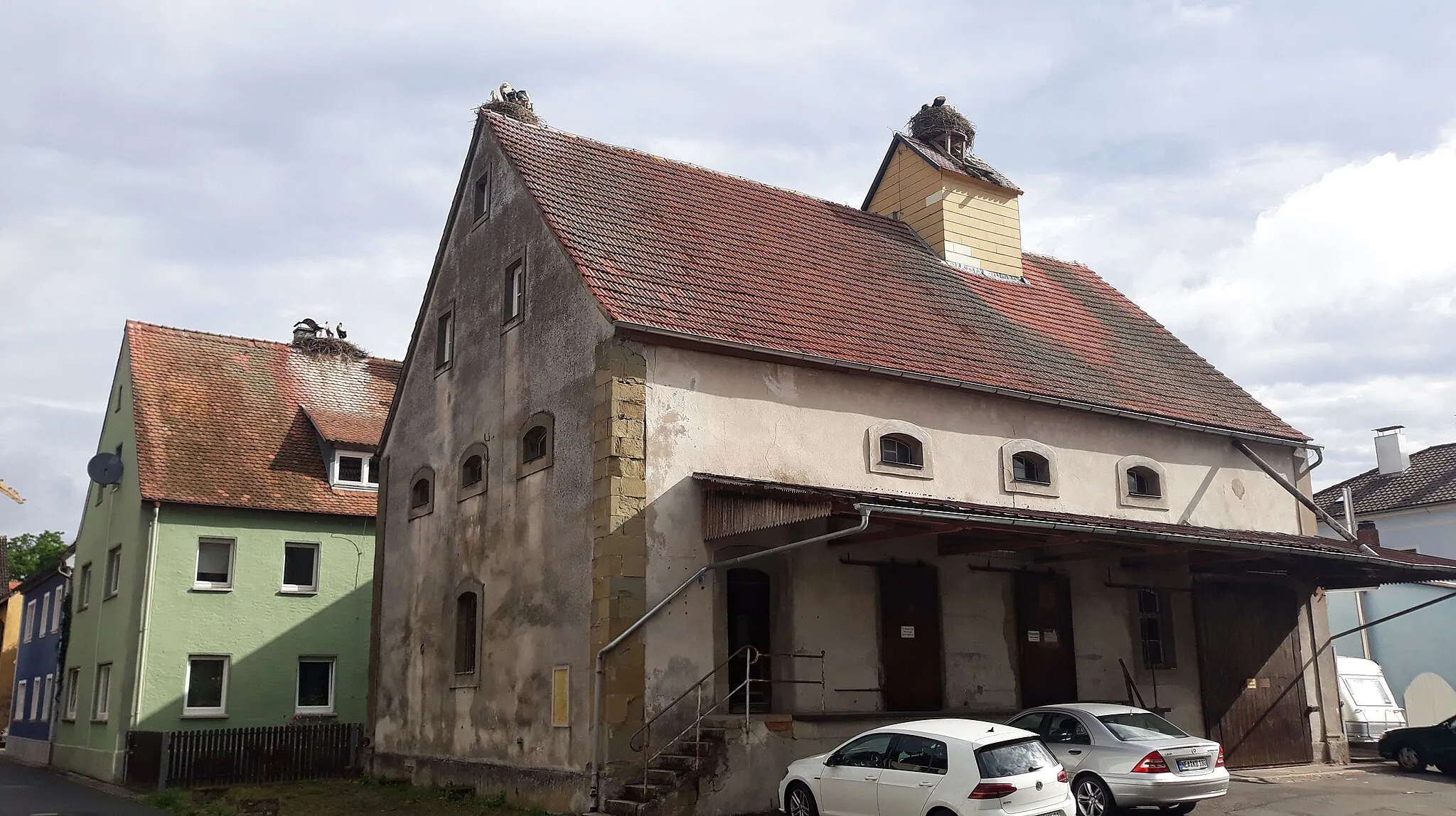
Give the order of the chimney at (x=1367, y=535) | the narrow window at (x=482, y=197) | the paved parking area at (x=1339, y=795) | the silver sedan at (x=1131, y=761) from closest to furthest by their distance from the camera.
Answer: the silver sedan at (x=1131, y=761), the paved parking area at (x=1339, y=795), the narrow window at (x=482, y=197), the chimney at (x=1367, y=535)

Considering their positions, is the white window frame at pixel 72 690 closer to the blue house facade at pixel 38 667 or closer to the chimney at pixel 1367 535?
the blue house facade at pixel 38 667

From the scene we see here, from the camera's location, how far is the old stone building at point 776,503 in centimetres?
1569

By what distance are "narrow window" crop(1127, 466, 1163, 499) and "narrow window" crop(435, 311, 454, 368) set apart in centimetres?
1206

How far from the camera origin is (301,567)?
27.3 metres

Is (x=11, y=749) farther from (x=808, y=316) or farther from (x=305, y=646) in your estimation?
(x=808, y=316)

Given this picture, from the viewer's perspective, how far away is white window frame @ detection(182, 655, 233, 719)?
25.0 m

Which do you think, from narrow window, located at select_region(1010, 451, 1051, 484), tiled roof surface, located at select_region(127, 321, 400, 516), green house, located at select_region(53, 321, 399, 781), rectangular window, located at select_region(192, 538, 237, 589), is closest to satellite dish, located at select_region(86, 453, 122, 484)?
green house, located at select_region(53, 321, 399, 781)

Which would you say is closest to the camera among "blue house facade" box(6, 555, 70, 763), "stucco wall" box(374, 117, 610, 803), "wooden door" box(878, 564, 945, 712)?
"stucco wall" box(374, 117, 610, 803)

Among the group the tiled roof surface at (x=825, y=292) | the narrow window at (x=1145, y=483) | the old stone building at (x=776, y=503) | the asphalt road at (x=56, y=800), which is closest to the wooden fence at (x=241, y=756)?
the asphalt road at (x=56, y=800)

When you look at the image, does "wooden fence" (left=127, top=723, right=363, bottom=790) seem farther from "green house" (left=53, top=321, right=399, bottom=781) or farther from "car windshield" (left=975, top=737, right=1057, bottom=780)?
"car windshield" (left=975, top=737, right=1057, bottom=780)

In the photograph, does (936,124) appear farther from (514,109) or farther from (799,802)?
(799,802)

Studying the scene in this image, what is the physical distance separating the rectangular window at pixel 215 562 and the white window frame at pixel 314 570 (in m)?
1.05

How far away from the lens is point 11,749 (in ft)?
116

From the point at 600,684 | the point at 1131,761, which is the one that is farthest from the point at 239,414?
the point at 1131,761
